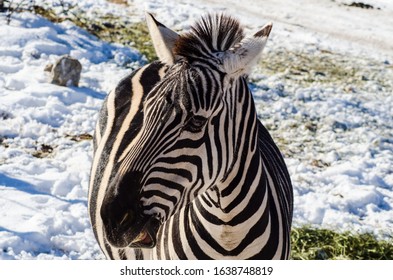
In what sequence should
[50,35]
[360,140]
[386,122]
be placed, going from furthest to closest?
[50,35]
[386,122]
[360,140]

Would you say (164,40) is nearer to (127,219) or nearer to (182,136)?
(182,136)

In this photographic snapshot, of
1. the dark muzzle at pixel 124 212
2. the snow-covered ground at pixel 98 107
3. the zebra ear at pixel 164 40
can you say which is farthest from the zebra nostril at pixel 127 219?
the snow-covered ground at pixel 98 107

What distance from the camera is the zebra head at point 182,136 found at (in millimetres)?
2334

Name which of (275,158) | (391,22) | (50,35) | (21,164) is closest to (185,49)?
(275,158)

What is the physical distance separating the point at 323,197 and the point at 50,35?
5220mm

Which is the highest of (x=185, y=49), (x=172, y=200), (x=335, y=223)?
(x=185, y=49)

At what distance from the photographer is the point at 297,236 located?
5125 mm

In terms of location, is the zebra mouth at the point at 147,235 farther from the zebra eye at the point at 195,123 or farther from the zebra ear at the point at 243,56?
the zebra ear at the point at 243,56

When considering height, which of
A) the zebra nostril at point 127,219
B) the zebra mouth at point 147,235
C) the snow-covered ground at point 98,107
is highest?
the zebra nostril at point 127,219

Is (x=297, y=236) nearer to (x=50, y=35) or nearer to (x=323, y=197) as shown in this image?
(x=323, y=197)

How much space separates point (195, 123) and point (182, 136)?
0.26 ft

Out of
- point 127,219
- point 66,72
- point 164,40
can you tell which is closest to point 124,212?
point 127,219

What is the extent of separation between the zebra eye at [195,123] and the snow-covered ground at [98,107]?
2.54 m

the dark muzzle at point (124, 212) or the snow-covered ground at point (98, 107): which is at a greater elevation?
the dark muzzle at point (124, 212)
